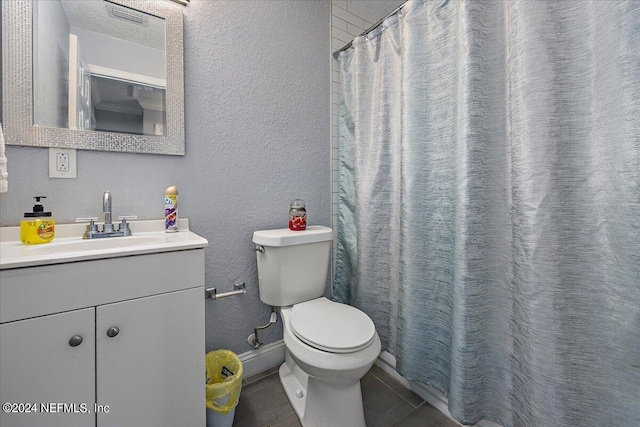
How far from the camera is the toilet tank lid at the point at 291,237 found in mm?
1258

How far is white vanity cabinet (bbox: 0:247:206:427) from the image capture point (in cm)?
67

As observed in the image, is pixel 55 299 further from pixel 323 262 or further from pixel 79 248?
pixel 323 262

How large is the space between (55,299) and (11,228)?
494mm

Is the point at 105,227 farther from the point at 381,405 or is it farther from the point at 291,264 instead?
the point at 381,405

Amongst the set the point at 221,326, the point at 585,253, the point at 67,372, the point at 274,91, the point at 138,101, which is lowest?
the point at 221,326

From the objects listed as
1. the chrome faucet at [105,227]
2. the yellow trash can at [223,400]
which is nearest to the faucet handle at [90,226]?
the chrome faucet at [105,227]

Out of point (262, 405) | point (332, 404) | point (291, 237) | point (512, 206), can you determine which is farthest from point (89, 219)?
point (512, 206)

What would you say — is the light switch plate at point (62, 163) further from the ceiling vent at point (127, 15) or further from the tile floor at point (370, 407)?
the tile floor at point (370, 407)

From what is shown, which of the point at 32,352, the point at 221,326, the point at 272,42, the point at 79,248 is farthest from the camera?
the point at 272,42

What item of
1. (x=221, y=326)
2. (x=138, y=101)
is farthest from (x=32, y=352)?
(x=138, y=101)

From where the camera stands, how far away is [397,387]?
1375 mm

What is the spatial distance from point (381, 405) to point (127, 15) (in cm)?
207

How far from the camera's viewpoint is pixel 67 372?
0.72m

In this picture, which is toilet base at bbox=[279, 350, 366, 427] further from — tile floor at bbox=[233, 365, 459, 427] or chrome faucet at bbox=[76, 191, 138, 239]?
chrome faucet at bbox=[76, 191, 138, 239]
